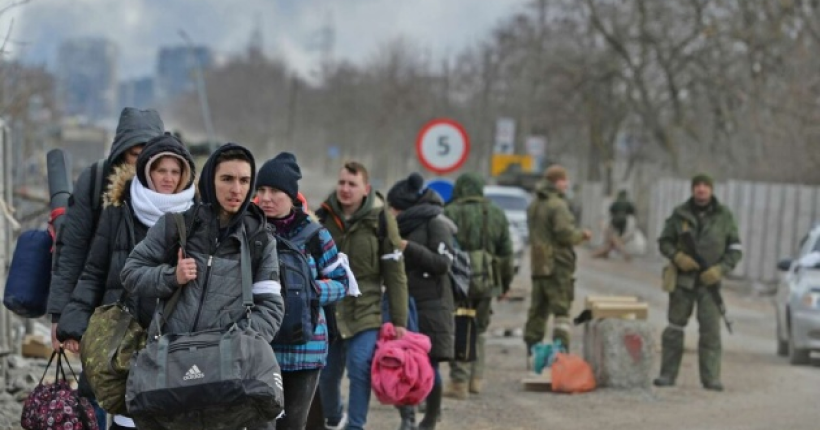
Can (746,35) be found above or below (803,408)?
above

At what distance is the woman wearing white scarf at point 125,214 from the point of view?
22.6ft

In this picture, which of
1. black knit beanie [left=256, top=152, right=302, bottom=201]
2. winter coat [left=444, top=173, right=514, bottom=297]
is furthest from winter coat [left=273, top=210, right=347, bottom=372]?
winter coat [left=444, top=173, right=514, bottom=297]

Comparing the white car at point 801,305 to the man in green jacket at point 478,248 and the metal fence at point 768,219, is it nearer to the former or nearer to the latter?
the man in green jacket at point 478,248

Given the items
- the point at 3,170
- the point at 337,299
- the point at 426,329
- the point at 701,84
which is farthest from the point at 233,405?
the point at 701,84

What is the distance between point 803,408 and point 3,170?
6.61 metres

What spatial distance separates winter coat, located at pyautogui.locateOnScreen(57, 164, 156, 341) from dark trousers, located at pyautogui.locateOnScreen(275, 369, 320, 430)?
Result: 0.92m

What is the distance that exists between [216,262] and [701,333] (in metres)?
8.86

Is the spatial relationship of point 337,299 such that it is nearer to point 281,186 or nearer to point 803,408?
point 281,186

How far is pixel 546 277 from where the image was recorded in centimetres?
1498

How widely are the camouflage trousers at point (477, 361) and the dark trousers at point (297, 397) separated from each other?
18.4 ft

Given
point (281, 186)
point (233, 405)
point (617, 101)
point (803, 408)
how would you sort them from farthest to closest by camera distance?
1. point (617, 101)
2. point (803, 408)
3. point (281, 186)
4. point (233, 405)

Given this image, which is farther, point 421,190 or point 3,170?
point 3,170

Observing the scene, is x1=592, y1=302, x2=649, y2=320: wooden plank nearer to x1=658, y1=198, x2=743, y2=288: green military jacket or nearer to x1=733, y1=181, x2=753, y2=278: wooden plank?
x1=658, y1=198, x2=743, y2=288: green military jacket

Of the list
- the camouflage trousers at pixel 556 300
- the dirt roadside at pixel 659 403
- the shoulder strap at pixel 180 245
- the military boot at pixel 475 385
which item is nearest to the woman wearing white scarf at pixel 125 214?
the shoulder strap at pixel 180 245
